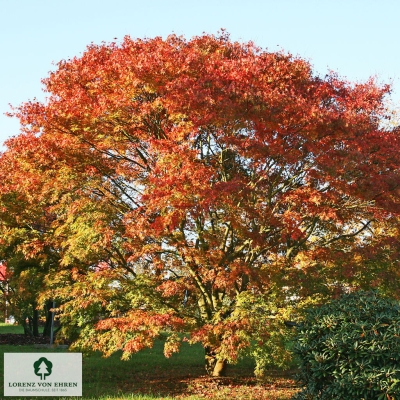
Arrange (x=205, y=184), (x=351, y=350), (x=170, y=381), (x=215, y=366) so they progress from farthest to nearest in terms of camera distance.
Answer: (x=215, y=366), (x=170, y=381), (x=205, y=184), (x=351, y=350)

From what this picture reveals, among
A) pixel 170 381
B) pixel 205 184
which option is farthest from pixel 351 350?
pixel 170 381

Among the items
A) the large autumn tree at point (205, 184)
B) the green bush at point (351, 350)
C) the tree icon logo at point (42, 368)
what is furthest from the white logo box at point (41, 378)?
the green bush at point (351, 350)

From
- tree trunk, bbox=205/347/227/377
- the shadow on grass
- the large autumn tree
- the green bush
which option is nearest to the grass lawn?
the shadow on grass

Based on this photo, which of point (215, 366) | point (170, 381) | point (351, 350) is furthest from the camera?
point (215, 366)

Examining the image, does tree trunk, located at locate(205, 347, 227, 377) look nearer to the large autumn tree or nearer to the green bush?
the large autumn tree

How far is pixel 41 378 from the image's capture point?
10.8 metres

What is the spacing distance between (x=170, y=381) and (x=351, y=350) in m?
8.08

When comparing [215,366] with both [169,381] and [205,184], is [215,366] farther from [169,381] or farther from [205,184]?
[205,184]

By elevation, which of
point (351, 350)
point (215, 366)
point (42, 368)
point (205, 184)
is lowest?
point (215, 366)

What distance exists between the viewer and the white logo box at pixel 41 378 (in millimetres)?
10711

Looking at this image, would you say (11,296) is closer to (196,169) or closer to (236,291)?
(236,291)

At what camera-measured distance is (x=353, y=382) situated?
21.7 ft

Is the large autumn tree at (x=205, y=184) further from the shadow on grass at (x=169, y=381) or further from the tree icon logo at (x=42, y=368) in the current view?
the tree icon logo at (x=42, y=368)

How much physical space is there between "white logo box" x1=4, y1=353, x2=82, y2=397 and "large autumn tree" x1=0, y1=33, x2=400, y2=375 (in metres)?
0.98
